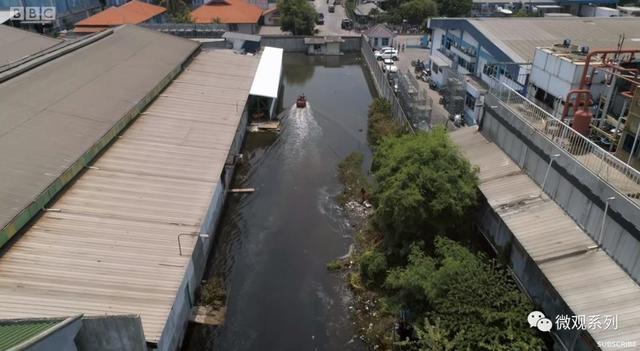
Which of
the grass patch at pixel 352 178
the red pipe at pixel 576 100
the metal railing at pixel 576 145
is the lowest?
the grass patch at pixel 352 178

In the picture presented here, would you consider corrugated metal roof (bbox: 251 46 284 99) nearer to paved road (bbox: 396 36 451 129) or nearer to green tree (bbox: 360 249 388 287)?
paved road (bbox: 396 36 451 129)

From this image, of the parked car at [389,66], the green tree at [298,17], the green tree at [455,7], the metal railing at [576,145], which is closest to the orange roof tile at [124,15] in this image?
the green tree at [298,17]

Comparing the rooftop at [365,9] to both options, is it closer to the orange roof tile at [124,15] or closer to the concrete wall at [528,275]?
the orange roof tile at [124,15]

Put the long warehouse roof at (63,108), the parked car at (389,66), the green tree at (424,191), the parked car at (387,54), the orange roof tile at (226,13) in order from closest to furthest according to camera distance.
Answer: the green tree at (424,191)
the long warehouse roof at (63,108)
the parked car at (389,66)
the parked car at (387,54)
the orange roof tile at (226,13)

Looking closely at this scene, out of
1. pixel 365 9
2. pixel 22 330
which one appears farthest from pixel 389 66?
pixel 22 330

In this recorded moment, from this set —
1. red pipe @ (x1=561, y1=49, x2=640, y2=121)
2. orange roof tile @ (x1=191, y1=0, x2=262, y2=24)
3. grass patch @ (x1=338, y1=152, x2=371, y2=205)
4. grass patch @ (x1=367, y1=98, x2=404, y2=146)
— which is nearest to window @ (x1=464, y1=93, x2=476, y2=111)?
grass patch @ (x1=367, y1=98, x2=404, y2=146)

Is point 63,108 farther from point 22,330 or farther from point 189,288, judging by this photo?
point 22,330
